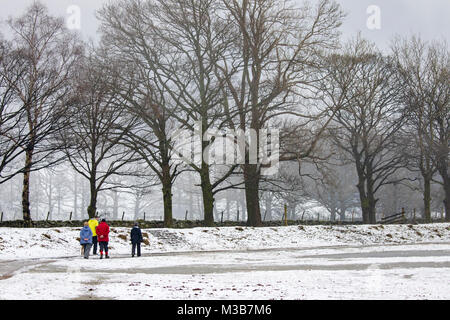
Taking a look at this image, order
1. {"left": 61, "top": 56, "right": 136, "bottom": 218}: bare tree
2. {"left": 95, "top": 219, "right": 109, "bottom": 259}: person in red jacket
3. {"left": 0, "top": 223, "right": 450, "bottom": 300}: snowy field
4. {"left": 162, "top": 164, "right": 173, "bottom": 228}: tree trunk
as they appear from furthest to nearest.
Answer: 1. {"left": 162, "top": 164, "right": 173, "bottom": 228}: tree trunk
2. {"left": 61, "top": 56, "right": 136, "bottom": 218}: bare tree
3. {"left": 95, "top": 219, "right": 109, "bottom": 259}: person in red jacket
4. {"left": 0, "top": 223, "right": 450, "bottom": 300}: snowy field

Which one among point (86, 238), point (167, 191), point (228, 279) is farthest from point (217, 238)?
point (228, 279)

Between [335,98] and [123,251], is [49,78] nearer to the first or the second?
[123,251]

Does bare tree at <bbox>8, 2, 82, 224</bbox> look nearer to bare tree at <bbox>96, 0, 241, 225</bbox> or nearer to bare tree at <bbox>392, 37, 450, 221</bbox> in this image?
bare tree at <bbox>96, 0, 241, 225</bbox>

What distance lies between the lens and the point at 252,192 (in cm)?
3791

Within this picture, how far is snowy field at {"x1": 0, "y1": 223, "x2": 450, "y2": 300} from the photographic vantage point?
44.7 feet

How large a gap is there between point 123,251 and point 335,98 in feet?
72.9

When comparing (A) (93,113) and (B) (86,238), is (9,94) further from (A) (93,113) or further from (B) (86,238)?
(B) (86,238)

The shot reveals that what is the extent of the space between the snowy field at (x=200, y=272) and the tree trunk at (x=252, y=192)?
3.42 metres

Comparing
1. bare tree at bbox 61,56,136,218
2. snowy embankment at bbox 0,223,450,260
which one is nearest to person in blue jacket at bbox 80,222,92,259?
snowy embankment at bbox 0,223,450,260

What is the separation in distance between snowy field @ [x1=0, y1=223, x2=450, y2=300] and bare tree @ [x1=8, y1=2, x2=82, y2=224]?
16.0 feet

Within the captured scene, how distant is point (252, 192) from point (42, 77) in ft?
47.6

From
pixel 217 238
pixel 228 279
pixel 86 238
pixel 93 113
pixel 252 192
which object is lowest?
pixel 228 279

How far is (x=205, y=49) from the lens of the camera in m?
35.8
